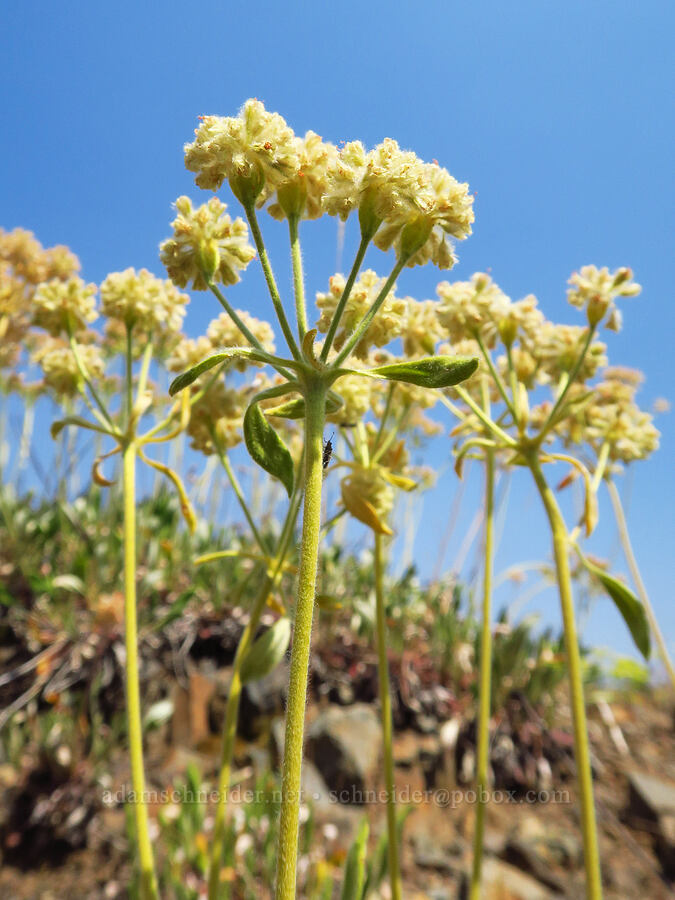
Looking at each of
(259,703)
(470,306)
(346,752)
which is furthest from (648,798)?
(470,306)

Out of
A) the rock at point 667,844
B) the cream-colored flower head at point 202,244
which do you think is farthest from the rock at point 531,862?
the cream-colored flower head at point 202,244

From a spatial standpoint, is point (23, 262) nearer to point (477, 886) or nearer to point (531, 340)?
point (531, 340)

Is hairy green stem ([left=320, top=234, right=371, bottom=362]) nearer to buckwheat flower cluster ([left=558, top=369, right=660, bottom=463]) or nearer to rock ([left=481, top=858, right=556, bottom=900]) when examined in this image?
buckwheat flower cluster ([left=558, top=369, right=660, bottom=463])

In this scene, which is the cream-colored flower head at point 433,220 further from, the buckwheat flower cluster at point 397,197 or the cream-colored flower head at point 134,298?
the cream-colored flower head at point 134,298

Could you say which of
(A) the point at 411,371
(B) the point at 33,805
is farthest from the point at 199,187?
(B) the point at 33,805

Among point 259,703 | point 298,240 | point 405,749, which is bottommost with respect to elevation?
point 405,749

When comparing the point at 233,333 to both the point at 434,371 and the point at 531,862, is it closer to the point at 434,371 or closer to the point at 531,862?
the point at 434,371
